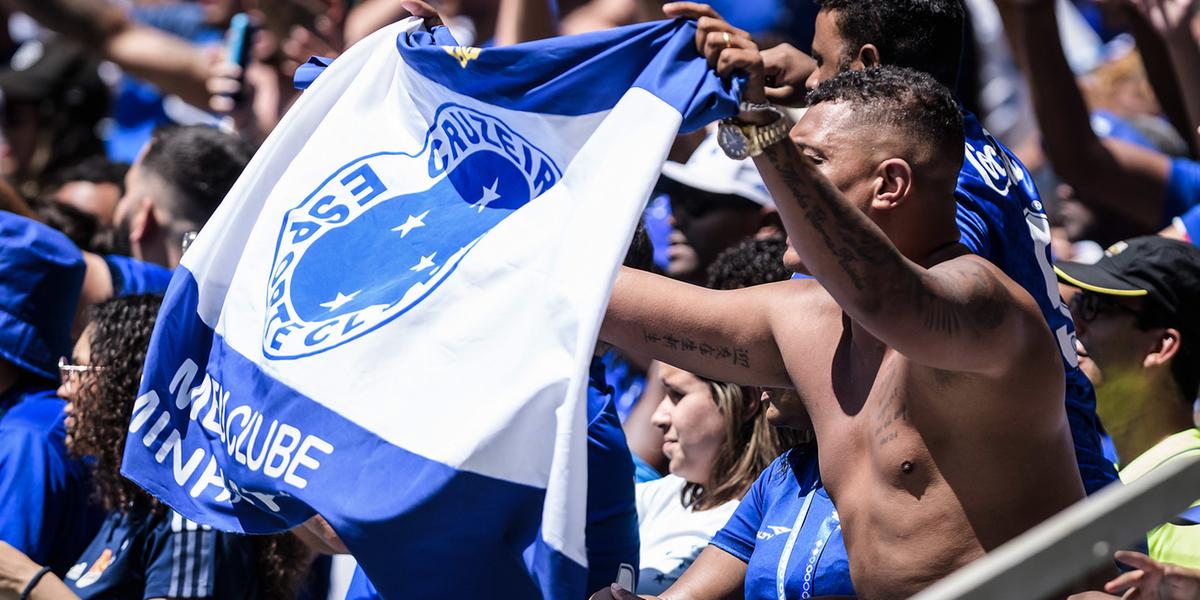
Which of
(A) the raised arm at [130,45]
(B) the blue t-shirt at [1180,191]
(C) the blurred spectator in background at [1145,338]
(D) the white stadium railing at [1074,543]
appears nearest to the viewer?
(D) the white stadium railing at [1074,543]

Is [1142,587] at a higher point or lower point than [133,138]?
higher

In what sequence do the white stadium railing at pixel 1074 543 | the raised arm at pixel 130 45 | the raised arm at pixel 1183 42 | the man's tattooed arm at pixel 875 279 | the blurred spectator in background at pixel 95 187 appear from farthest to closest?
1. the raised arm at pixel 130 45
2. the blurred spectator in background at pixel 95 187
3. the raised arm at pixel 1183 42
4. the man's tattooed arm at pixel 875 279
5. the white stadium railing at pixel 1074 543

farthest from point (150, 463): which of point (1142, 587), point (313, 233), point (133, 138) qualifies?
point (133, 138)

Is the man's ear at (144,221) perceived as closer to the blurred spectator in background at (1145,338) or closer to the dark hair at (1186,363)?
the blurred spectator in background at (1145,338)

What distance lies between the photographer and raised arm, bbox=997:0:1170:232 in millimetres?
5039

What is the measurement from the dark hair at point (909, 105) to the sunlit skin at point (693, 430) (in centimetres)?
132

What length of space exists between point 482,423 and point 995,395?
2.90 ft

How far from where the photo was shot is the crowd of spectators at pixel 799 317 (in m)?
2.51

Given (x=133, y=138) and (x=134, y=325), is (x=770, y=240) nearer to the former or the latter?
(x=134, y=325)

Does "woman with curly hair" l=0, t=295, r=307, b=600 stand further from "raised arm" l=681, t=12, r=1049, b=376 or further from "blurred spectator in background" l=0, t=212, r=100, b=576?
"raised arm" l=681, t=12, r=1049, b=376

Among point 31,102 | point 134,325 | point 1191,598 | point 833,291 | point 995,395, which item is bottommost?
point 31,102

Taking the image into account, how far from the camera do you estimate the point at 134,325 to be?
396 cm

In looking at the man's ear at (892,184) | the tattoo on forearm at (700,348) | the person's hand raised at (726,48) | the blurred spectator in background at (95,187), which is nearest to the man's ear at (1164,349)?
the tattoo on forearm at (700,348)

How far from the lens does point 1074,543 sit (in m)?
1.88
